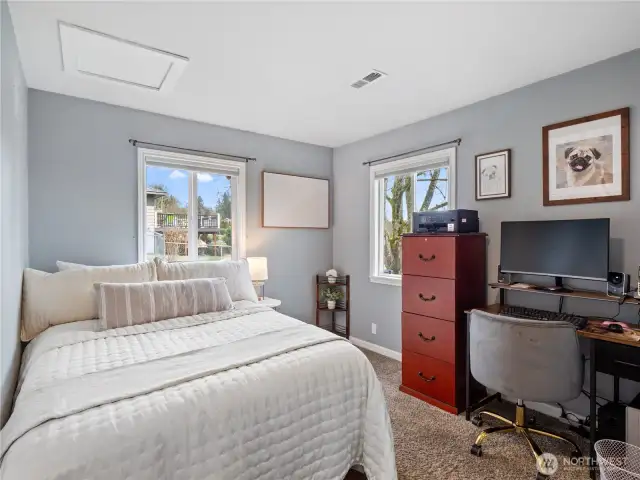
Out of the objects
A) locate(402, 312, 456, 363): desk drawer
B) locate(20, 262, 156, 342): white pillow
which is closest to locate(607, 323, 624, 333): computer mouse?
locate(402, 312, 456, 363): desk drawer

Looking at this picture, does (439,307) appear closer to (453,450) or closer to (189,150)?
(453,450)

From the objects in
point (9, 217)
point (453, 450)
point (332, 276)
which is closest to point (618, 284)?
point (453, 450)

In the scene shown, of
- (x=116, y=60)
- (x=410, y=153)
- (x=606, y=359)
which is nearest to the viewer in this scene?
(x=606, y=359)

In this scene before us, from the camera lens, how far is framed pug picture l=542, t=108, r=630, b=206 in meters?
2.14

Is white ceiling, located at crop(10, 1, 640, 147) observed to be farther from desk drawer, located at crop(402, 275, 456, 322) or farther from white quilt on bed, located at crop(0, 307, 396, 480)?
white quilt on bed, located at crop(0, 307, 396, 480)

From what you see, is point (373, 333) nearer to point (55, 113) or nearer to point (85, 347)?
point (85, 347)

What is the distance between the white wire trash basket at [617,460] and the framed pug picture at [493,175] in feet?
5.56

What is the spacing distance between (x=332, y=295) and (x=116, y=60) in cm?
310

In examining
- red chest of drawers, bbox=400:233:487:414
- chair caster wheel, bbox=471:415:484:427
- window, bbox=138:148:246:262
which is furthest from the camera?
window, bbox=138:148:246:262

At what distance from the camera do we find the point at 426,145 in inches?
130

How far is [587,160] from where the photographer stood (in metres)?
2.29

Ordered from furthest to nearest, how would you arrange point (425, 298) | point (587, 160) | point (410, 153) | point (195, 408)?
point (410, 153)
point (425, 298)
point (587, 160)
point (195, 408)

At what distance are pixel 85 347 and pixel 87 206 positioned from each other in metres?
1.53

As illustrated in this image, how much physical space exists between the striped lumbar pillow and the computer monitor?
2.18 m
